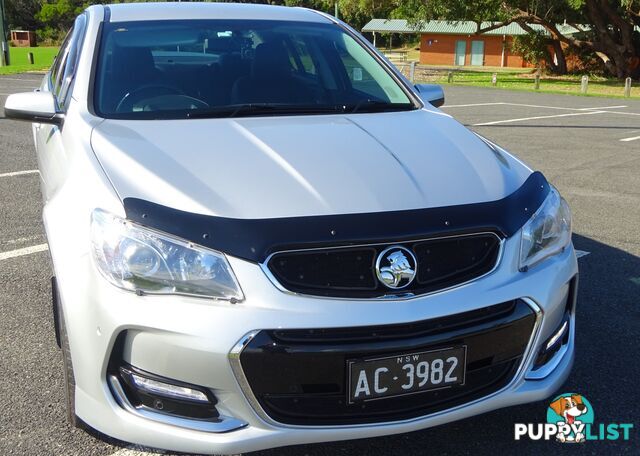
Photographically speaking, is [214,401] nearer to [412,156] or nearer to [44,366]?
[412,156]

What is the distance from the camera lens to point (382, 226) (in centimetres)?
228

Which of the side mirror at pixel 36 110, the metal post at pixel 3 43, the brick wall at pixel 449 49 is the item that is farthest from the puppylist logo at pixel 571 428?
the brick wall at pixel 449 49

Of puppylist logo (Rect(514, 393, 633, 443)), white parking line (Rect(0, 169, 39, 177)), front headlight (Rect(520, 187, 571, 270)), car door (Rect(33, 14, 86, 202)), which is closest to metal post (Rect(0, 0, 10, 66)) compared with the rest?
white parking line (Rect(0, 169, 39, 177))

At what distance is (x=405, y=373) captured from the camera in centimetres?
224

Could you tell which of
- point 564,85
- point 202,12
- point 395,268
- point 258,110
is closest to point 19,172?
point 202,12

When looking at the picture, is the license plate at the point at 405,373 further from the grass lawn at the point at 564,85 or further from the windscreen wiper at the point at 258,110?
the grass lawn at the point at 564,85

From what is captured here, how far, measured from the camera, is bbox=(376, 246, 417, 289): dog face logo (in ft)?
7.36

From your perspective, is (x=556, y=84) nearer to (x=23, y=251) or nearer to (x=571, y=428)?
(x=23, y=251)

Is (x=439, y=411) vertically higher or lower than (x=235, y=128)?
lower

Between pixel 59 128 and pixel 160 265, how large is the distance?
4.50 feet

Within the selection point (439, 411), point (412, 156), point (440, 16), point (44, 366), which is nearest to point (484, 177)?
point (412, 156)

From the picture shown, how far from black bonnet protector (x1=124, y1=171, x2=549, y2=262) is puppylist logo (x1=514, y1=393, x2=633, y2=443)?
2.84 feet

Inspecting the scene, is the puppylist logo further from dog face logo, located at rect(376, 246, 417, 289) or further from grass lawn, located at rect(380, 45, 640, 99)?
grass lawn, located at rect(380, 45, 640, 99)

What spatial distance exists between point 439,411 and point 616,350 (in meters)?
1.55
